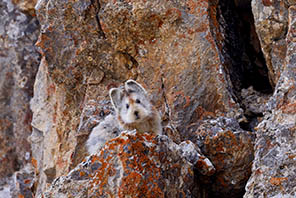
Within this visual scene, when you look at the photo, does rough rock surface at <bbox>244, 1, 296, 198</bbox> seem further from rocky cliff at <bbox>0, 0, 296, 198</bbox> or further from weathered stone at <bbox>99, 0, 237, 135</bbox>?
weathered stone at <bbox>99, 0, 237, 135</bbox>

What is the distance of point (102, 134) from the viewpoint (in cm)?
830

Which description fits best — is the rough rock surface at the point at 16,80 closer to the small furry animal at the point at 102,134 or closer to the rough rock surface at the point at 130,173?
the small furry animal at the point at 102,134

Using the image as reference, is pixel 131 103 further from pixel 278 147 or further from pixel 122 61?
pixel 278 147

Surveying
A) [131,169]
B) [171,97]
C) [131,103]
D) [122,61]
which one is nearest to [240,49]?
[171,97]

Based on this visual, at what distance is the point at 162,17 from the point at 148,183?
4274mm

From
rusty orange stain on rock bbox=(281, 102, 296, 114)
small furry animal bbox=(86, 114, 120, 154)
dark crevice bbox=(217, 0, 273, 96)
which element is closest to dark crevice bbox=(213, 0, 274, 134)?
dark crevice bbox=(217, 0, 273, 96)

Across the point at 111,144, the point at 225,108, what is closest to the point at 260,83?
the point at 225,108

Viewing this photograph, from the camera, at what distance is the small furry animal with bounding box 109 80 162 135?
7.74 m

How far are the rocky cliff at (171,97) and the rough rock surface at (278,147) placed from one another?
0.05 feet

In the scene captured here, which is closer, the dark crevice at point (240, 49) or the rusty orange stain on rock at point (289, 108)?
the rusty orange stain on rock at point (289, 108)

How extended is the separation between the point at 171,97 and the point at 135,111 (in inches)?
56.8

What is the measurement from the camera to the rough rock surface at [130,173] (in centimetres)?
590

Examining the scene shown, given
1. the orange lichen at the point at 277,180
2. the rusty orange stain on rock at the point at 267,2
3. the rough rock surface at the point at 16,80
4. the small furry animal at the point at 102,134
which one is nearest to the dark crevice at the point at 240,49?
the rusty orange stain on rock at the point at 267,2

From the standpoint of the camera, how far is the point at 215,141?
7.78 meters
